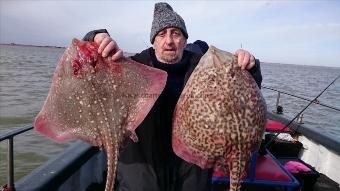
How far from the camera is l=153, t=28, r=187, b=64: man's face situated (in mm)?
2963

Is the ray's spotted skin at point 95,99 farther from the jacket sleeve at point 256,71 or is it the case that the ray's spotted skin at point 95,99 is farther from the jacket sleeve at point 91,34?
the jacket sleeve at point 256,71

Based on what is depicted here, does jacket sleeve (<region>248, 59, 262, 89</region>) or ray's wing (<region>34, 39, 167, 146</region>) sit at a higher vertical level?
jacket sleeve (<region>248, 59, 262, 89</region>)

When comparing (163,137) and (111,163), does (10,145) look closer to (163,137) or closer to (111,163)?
(163,137)

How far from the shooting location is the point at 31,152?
11.5 metres

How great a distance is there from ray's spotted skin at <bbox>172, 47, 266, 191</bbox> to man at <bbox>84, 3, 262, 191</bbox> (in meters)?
0.66

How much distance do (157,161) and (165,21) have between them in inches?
49.6

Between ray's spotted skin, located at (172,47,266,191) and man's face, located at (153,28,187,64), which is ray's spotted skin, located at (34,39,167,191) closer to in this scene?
ray's spotted skin, located at (172,47,266,191)

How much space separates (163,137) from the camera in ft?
9.56

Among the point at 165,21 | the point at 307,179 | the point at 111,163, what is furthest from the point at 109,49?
the point at 307,179

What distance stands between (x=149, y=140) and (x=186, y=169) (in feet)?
1.43

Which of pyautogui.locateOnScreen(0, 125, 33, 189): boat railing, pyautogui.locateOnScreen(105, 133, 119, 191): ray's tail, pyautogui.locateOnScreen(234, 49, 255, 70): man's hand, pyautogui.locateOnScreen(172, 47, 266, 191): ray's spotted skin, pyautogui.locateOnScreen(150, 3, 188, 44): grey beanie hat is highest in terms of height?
Result: pyautogui.locateOnScreen(150, 3, 188, 44): grey beanie hat

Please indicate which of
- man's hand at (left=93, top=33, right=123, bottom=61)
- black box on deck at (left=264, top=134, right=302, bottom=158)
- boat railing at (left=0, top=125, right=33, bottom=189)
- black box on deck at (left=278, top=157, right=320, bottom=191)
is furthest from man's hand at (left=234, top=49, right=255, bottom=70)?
black box on deck at (left=264, top=134, right=302, bottom=158)

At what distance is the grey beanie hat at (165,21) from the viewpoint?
3.02 meters

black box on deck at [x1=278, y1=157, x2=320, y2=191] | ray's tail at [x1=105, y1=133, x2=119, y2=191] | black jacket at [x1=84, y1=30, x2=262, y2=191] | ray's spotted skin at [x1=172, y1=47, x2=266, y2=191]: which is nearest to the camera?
ray's tail at [x1=105, y1=133, x2=119, y2=191]
